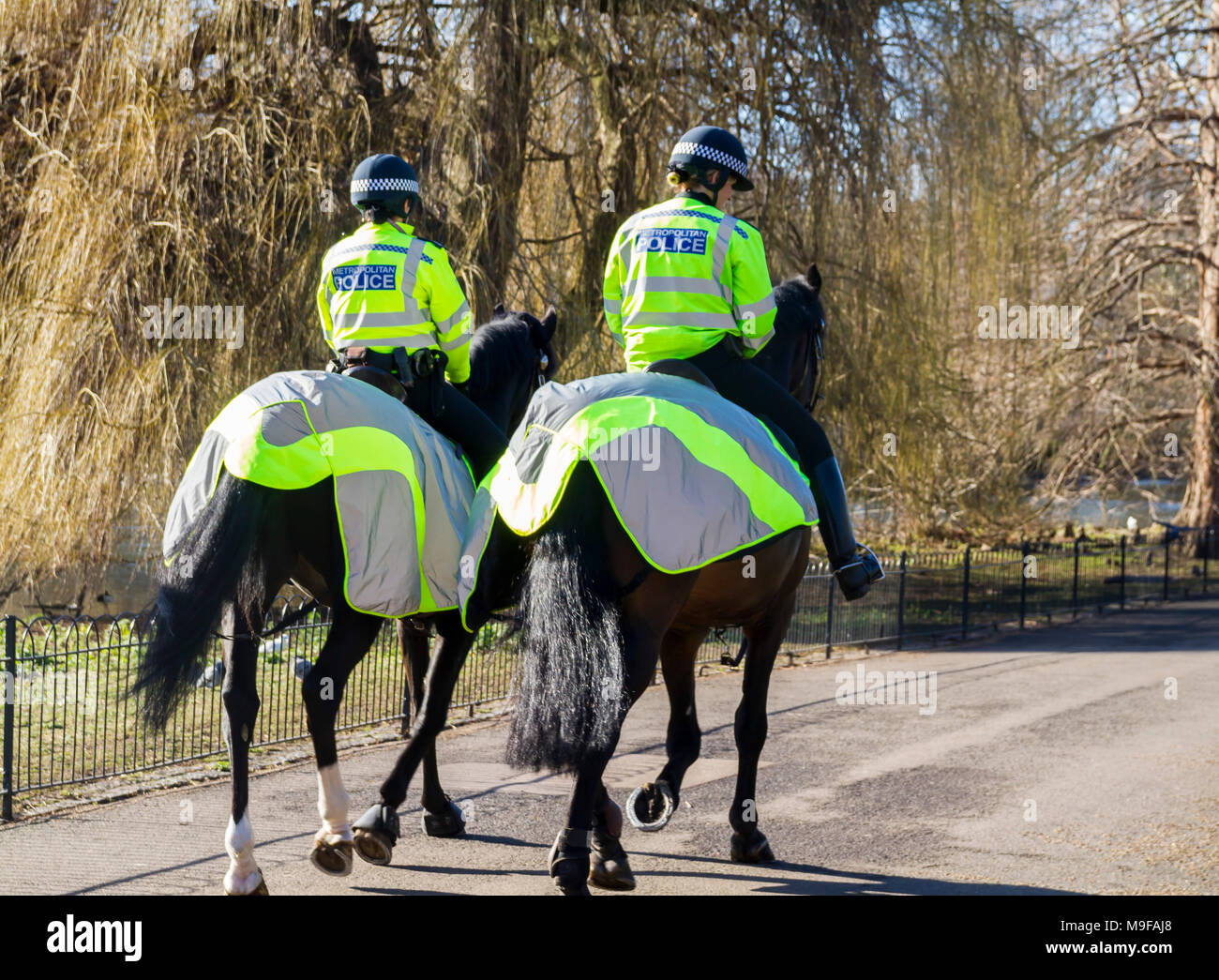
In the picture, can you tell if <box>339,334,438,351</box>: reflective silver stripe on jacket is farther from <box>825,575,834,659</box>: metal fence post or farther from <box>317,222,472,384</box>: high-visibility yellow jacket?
<box>825,575,834,659</box>: metal fence post

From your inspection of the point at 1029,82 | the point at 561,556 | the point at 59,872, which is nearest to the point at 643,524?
the point at 561,556

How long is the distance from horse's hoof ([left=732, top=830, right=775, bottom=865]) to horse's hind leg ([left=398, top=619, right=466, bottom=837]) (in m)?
1.32

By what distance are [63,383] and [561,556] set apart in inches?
326

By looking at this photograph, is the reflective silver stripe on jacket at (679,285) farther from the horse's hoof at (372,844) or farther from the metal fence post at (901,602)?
the metal fence post at (901,602)

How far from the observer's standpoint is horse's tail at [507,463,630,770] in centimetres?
452

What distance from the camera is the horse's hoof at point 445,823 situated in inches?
235

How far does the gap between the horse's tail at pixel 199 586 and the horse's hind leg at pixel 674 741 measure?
6.30 ft

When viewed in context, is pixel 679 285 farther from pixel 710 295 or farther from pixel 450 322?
pixel 450 322

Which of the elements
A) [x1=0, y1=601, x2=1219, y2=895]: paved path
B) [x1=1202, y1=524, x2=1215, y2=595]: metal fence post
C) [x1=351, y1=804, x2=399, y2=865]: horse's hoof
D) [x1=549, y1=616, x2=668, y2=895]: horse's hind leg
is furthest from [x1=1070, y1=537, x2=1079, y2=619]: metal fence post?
[x1=351, y1=804, x2=399, y2=865]: horse's hoof

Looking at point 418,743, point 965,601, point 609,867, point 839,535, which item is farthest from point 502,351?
point 965,601

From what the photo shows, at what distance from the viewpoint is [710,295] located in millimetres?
5312

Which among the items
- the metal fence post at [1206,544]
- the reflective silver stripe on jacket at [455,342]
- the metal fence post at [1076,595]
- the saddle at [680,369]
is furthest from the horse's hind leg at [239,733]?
the metal fence post at [1206,544]

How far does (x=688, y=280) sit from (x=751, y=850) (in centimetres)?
246

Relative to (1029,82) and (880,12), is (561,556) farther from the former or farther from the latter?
(1029,82)
